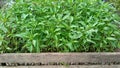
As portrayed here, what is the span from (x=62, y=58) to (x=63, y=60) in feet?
0.08

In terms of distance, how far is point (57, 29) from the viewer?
9.30ft

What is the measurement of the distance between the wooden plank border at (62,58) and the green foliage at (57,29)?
86 mm

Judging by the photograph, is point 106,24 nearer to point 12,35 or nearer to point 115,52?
point 115,52

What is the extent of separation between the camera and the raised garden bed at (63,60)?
2723 mm

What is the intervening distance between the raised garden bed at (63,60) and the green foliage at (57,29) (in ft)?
0.31

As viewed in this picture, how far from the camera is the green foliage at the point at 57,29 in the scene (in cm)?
281

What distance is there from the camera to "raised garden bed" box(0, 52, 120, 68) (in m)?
2.72

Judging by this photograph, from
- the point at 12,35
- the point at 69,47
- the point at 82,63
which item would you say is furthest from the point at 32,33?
the point at 82,63

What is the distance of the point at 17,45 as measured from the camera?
2945 millimetres

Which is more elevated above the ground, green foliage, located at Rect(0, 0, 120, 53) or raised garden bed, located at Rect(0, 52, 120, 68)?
green foliage, located at Rect(0, 0, 120, 53)

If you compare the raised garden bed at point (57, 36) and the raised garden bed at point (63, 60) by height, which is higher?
the raised garden bed at point (57, 36)

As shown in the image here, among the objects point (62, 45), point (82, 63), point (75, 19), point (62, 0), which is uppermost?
point (62, 0)

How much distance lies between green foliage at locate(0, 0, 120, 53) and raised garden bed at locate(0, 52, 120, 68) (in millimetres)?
Answer: 93

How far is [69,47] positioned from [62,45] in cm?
8
